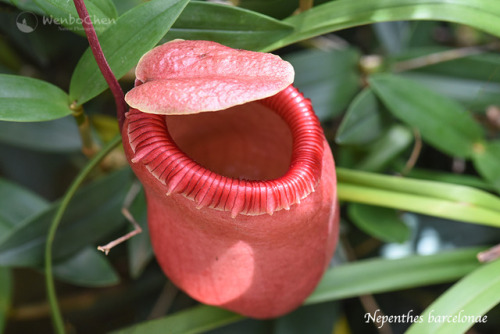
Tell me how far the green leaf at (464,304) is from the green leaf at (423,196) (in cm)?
11

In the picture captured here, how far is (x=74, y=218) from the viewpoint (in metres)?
1.12

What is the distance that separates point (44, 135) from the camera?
1225mm

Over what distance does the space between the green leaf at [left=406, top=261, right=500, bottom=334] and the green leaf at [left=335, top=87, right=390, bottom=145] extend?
1.19 ft

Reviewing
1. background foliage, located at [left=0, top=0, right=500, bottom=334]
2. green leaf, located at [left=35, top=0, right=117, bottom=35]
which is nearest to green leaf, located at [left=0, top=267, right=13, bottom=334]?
background foliage, located at [left=0, top=0, right=500, bottom=334]

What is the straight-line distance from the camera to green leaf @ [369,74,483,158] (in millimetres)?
1131

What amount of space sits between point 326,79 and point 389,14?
0.36 meters

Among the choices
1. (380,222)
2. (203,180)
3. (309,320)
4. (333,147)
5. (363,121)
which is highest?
(203,180)

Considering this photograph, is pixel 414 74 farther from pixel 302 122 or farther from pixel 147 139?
pixel 147 139

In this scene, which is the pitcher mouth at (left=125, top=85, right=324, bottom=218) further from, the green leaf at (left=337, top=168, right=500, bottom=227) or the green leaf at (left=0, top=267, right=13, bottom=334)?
the green leaf at (left=0, top=267, right=13, bottom=334)

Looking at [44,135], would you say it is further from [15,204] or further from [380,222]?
[380,222]

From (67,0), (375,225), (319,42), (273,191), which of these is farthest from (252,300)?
(319,42)

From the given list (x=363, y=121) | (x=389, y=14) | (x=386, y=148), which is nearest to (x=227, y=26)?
(x=389, y=14)

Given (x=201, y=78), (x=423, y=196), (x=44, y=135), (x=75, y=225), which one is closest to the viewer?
(x=201, y=78)

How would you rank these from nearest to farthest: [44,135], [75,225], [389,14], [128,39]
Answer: [128,39], [389,14], [75,225], [44,135]
